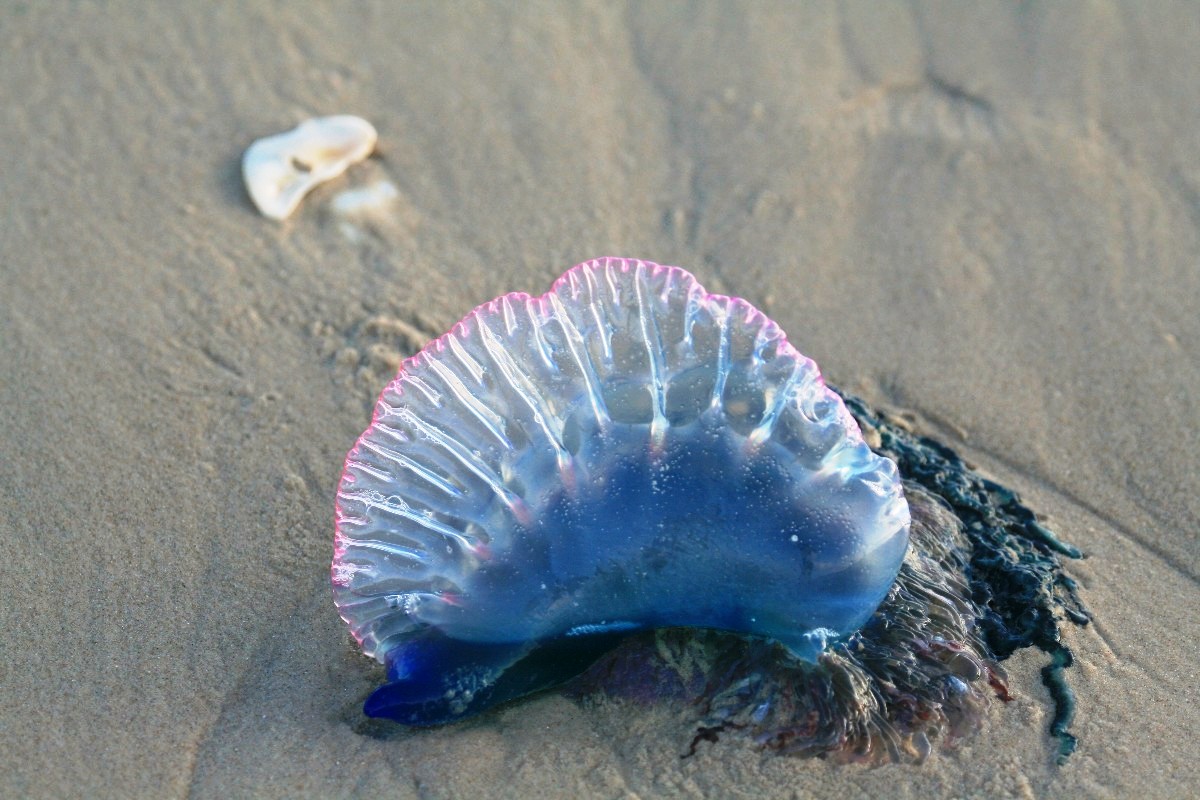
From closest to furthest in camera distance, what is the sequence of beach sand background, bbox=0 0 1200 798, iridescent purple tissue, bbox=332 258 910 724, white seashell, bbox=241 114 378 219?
iridescent purple tissue, bbox=332 258 910 724, beach sand background, bbox=0 0 1200 798, white seashell, bbox=241 114 378 219

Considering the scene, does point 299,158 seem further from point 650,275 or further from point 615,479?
point 615,479

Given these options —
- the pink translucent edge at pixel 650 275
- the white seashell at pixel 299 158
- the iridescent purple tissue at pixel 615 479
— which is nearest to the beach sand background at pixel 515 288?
the white seashell at pixel 299 158

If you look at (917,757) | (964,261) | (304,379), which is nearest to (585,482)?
(917,757)

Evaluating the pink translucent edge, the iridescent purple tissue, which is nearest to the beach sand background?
the iridescent purple tissue

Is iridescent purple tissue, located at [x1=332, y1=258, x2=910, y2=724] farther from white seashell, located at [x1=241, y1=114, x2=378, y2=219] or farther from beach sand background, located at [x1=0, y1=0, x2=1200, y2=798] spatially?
white seashell, located at [x1=241, y1=114, x2=378, y2=219]

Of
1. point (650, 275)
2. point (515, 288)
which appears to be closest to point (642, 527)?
point (650, 275)

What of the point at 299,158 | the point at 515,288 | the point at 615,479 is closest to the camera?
the point at 615,479

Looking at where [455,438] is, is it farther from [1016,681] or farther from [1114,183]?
[1114,183]

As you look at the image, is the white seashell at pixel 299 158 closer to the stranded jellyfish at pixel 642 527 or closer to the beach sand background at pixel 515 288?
the beach sand background at pixel 515 288
